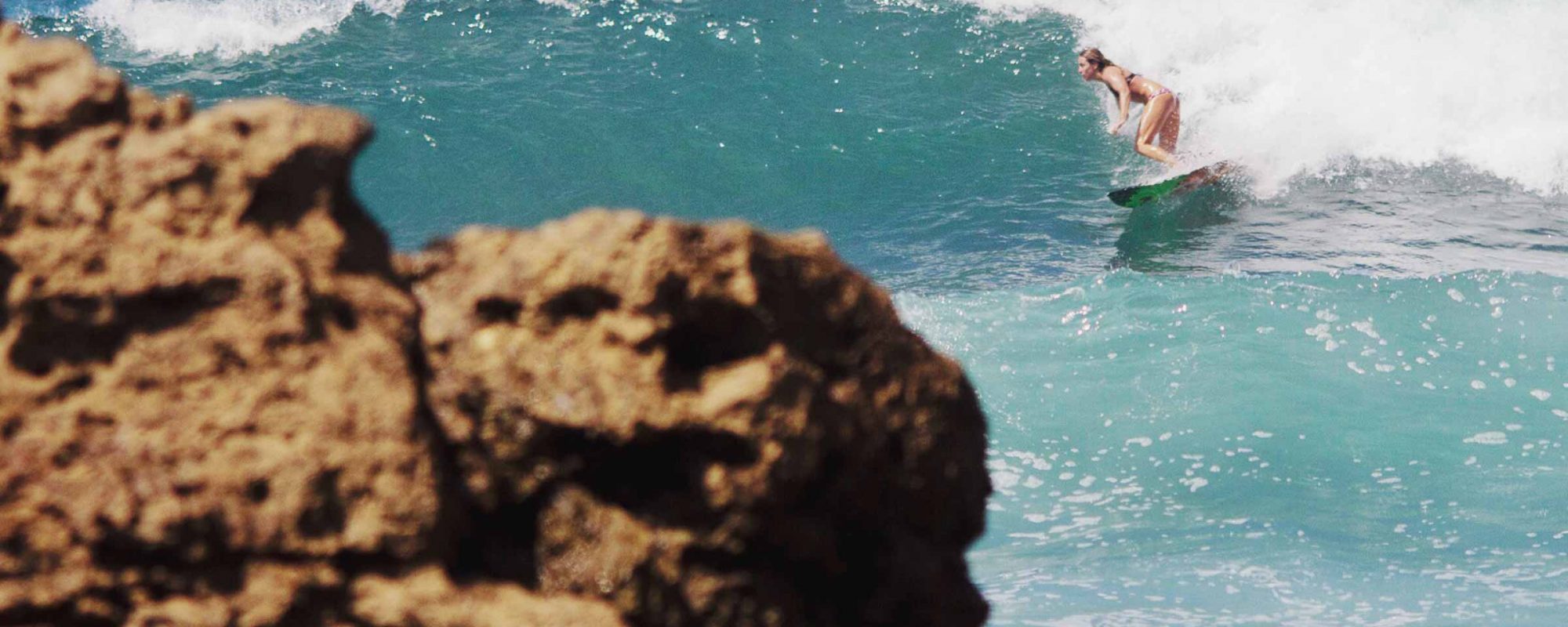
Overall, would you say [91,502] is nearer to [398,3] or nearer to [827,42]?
[827,42]

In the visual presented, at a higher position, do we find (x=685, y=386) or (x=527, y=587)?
(x=685, y=386)

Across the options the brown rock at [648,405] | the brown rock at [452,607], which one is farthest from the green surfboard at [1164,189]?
the brown rock at [452,607]

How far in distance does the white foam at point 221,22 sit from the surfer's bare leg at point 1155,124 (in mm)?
7879

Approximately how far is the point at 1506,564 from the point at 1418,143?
7.03 m

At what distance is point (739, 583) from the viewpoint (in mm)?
2205

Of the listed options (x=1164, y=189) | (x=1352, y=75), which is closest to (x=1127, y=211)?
(x=1164, y=189)

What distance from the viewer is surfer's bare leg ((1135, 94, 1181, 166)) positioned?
1042 centimetres

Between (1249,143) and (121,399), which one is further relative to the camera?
(1249,143)

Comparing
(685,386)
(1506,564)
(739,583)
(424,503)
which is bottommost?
(1506,564)

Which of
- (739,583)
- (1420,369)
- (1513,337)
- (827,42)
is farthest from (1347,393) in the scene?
(827,42)

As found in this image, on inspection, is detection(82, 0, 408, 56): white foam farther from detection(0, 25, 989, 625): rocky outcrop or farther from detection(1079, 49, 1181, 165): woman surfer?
detection(0, 25, 989, 625): rocky outcrop

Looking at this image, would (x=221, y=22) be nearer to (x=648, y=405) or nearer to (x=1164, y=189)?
(x=1164, y=189)

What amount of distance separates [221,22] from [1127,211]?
923cm

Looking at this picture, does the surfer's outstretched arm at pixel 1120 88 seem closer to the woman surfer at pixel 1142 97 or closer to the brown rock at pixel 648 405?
the woman surfer at pixel 1142 97
